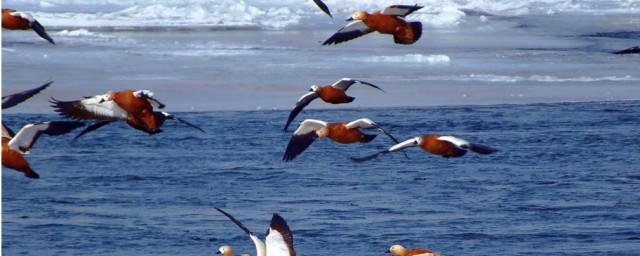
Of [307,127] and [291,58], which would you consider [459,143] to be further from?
A: [291,58]

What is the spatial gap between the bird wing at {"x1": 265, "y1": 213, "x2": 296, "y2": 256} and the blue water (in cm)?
257

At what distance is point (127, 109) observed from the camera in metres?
5.79

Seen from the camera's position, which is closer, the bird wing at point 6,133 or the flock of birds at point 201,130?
the flock of birds at point 201,130

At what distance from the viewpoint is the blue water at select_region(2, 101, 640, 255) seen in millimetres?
9758

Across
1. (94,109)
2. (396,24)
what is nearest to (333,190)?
(396,24)

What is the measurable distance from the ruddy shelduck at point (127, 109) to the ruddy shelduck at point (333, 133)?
937 millimetres

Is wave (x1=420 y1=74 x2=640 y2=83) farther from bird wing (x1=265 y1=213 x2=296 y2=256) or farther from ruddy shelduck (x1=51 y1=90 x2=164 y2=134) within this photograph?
ruddy shelduck (x1=51 y1=90 x2=164 y2=134)

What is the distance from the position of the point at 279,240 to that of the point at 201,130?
0.98 meters

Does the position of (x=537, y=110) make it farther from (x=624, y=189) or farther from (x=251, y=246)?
(x=251, y=246)

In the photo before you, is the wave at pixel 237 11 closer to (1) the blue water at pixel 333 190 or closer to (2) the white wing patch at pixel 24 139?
(1) the blue water at pixel 333 190

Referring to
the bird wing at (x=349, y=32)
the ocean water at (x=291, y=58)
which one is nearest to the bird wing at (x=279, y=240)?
the bird wing at (x=349, y=32)

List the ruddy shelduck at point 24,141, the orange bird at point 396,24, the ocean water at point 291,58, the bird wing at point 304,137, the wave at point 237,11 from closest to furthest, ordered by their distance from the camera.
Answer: the ruddy shelduck at point 24,141
the orange bird at point 396,24
the bird wing at point 304,137
the ocean water at point 291,58
the wave at point 237,11

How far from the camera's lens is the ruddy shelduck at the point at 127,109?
5.68m

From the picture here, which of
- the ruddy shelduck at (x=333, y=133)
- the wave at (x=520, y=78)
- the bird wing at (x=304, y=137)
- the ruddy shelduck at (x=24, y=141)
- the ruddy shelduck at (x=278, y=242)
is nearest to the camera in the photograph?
the ruddy shelduck at (x=24, y=141)
